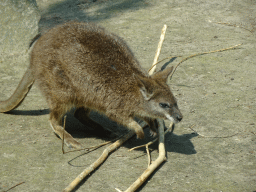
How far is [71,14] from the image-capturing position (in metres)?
8.04

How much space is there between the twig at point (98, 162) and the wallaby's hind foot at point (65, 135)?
41 cm

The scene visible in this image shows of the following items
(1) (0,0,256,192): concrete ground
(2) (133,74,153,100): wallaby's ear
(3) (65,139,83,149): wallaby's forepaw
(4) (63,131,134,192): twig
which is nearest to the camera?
(4) (63,131,134,192): twig

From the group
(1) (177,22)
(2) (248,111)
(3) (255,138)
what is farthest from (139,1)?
(3) (255,138)

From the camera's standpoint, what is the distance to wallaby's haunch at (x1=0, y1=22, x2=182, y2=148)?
164 inches

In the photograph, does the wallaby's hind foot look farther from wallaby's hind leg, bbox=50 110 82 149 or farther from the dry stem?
the dry stem

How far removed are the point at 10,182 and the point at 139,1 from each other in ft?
19.4

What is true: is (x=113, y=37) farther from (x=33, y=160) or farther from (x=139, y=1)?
(x=139, y=1)

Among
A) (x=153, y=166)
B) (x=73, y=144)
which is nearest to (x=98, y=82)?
(x=73, y=144)

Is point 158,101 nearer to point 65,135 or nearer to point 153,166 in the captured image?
point 153,166

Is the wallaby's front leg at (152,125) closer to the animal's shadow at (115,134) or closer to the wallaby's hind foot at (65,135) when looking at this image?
the animal's shadow at (115,134)

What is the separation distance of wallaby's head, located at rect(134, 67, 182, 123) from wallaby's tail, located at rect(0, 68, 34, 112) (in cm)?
153

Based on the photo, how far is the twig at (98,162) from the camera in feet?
11.1

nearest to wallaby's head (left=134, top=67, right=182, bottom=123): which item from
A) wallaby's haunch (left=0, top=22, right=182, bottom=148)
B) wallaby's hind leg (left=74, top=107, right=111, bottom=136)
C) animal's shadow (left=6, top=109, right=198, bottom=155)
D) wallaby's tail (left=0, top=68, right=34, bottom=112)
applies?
wallaby's haunch (left=0, top=22, right=182, bottom=148)

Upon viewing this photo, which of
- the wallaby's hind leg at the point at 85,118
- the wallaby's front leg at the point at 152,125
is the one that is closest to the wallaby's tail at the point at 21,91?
the wallaby's hind leg at the point at 85,118
